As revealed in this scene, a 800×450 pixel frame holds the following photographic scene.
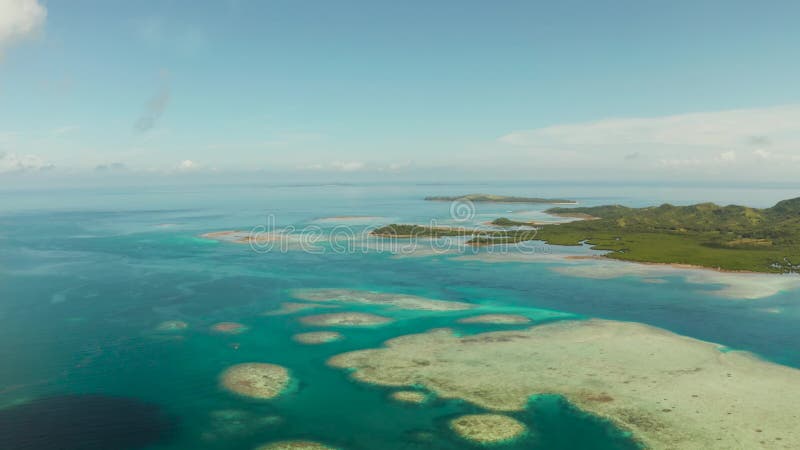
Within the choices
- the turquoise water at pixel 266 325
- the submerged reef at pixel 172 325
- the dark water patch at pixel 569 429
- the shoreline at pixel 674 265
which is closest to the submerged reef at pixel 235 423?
the turquoise water at pixel 266 325

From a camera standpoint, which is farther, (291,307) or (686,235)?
(686,235)

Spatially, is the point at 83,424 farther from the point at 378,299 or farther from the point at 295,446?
the point at 378,299

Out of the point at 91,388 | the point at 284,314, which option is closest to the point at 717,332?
the point at 284,314

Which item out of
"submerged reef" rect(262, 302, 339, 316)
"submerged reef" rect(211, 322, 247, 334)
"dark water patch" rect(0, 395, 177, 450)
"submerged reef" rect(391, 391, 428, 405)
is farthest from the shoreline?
"dark water patch" rect(0, 395, 177, 450)

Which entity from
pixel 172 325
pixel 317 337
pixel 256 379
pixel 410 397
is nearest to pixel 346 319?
pixel 317 337

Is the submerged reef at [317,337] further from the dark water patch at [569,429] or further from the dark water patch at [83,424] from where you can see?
the dark water patch at [569,429]

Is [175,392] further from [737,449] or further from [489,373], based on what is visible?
[737,449]

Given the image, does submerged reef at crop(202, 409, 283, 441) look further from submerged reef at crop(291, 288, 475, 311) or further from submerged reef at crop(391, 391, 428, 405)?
submerged reef at crop(291, 288, 475, 311)
